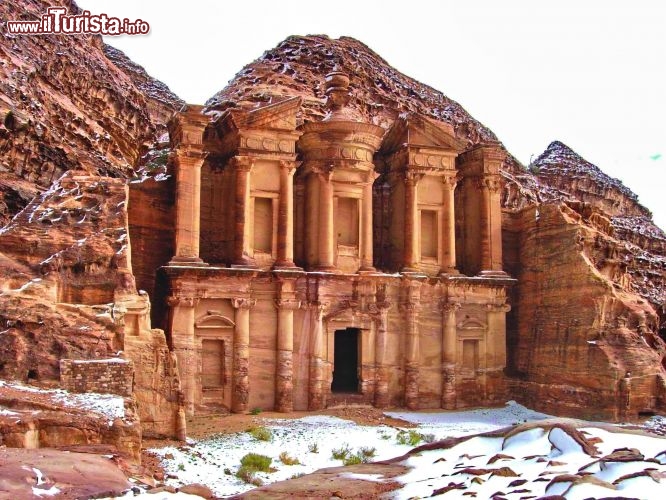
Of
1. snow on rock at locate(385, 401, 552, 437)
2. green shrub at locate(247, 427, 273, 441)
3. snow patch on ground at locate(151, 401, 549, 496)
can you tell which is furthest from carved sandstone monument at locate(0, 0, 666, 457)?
green shrub at locate(247, 427, 273, 441)

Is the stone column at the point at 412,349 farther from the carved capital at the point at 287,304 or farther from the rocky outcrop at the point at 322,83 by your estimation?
the rocky outcrop at the point at 322,83

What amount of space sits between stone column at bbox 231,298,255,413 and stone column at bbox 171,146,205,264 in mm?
2049

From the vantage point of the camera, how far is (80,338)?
1364 cm

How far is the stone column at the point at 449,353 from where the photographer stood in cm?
2462

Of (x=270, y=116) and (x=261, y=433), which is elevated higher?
(x=270, y=116)

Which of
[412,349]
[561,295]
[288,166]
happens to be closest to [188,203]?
[288,166]

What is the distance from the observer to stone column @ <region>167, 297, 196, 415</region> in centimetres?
2112

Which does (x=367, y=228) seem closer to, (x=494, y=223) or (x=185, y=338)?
(x=494, y=223)

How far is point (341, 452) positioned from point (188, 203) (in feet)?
31.8

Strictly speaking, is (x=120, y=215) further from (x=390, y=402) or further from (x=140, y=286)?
(x=390, y=402)

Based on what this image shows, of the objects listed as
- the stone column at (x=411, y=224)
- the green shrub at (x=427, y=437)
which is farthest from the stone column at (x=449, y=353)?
the green shrub at (x=427, y=437)

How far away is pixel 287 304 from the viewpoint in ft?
74.8

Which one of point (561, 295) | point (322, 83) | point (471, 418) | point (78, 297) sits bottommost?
point (471, 418)

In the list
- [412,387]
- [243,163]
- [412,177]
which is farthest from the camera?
[412,177]
